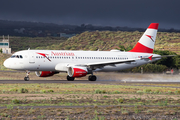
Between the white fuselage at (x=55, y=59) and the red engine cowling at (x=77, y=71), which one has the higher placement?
the white fuselage at (x=55, y=59)

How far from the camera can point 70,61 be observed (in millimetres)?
46906

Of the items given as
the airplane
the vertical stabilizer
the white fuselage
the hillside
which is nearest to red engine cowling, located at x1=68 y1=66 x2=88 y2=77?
the airplane

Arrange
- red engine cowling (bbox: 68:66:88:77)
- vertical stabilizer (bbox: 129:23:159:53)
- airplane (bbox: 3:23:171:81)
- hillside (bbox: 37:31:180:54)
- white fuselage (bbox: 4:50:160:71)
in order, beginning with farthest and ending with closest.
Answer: hillside (bbox: 37:31:180:54)
vertical stabilizer (bbox: 129:23:159:53)
red engine cowling (bbox: 68:66:88:77)
airplane (bbox: 3:23:171:81)
white fuselage (bbox: 4:50:160:71)

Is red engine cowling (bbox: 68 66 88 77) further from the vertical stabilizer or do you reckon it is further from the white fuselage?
the vertical stabilizer

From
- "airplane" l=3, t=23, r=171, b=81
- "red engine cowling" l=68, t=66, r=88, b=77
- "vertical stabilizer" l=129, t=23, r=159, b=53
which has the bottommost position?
"red engine cowling" l=68, t=66, r=88, b=77

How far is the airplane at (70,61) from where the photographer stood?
145 ft

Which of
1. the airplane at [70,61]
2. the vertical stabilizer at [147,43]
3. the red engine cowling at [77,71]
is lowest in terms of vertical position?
the red engine cowling at [77,71]

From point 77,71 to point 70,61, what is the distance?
2.73 m

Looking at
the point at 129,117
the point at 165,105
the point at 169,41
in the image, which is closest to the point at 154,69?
the point at 165,105

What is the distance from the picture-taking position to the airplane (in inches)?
1746

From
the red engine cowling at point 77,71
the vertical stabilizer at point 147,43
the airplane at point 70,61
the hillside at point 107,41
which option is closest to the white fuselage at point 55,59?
the airplane at point 70,61

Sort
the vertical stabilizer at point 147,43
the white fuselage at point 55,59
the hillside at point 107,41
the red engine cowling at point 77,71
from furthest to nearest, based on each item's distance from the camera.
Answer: the hillside at point 107,41
the vertical stabilizer at point 147,43
the red engine cowling at point 77,71
the white fuselage at point 55,59

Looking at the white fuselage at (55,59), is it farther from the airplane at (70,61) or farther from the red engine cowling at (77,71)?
the red engine cowling at (77,71)

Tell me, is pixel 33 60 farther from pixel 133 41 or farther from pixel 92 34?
pixel 92 34
